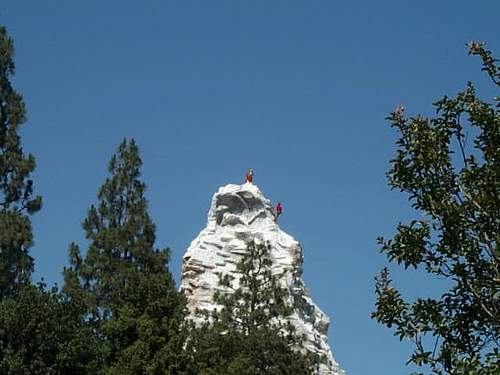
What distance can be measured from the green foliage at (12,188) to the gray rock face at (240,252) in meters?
14.7

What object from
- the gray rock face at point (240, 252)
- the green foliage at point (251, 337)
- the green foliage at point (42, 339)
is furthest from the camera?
the gray rock face at point (240, 252)

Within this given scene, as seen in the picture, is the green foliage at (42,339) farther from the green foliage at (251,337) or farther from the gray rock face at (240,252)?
the gray rock face at (240,252)

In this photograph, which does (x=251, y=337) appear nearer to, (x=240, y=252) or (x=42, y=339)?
(x=42, y=339)

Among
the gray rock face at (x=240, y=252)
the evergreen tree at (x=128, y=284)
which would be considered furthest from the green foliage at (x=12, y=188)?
the gray rock face at (x=240, y=252)

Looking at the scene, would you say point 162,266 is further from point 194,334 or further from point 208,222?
point 208,222

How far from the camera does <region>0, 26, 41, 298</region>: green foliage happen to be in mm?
25016

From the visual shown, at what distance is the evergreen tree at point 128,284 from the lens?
21.7 meters

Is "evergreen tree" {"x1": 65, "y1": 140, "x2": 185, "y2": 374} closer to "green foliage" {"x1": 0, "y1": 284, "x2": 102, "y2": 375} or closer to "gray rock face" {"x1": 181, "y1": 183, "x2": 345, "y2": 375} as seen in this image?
"green foliage" {"x1": 0, "y1": 284, "x2": 102, "y2": 375}

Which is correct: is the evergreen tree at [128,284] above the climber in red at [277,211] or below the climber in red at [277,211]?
below

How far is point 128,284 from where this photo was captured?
79.7ft

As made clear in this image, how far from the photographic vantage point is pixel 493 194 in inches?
426

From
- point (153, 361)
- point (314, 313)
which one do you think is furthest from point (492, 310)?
point (314, 313)

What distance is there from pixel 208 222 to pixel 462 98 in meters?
35.1

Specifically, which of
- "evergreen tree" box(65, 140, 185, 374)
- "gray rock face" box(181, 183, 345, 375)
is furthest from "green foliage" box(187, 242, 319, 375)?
"gray rock face" box(181, 183, 345, 375)
